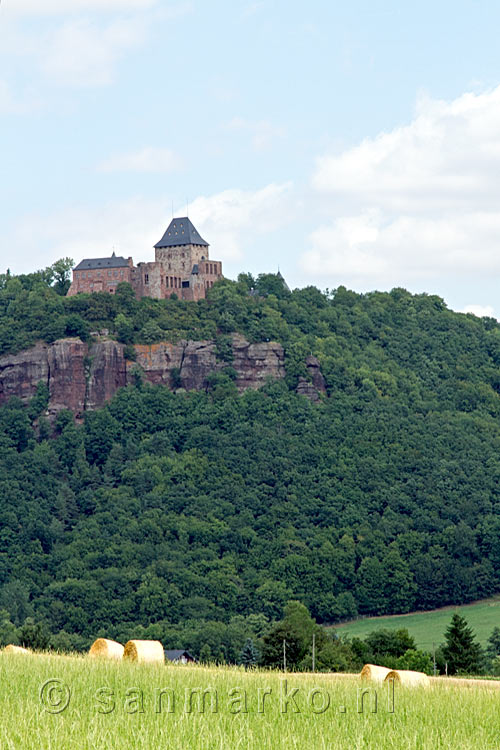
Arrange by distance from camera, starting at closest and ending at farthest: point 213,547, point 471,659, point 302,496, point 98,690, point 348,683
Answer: point 98,690, point 348,683, point 471,659, point 213,547, point 302,496

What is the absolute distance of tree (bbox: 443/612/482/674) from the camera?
59.3 meters

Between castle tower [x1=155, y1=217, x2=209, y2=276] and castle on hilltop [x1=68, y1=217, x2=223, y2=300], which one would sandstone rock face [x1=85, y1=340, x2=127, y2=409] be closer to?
castle on hilltop [x1=68, y1=217, x2=223, y2=300]

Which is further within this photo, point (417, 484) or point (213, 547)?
point (417, 484)

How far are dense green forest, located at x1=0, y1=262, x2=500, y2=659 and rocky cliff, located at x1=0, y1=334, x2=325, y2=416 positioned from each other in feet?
3.89

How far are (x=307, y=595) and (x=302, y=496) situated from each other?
18399 mm

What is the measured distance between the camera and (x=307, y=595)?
10931 centimetres

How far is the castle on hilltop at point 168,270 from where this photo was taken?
452 feet

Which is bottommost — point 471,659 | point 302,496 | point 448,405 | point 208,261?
point 471,659

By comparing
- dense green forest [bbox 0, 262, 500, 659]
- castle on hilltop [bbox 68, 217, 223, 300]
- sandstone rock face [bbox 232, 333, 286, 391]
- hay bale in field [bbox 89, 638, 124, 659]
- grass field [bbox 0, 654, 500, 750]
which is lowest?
grass field [bbox 0, 654, 500, 750]

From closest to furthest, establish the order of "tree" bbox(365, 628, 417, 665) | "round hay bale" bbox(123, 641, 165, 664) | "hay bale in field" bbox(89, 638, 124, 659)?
"round hay bale" bbox(123, 641, 165, 664)
"hay bale in field" bbox(89, 638, 124, 659)
"tree" bbox(365, 628, 417, 665)

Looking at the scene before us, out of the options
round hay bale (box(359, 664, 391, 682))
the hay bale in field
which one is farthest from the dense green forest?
round hay bale (box(359, 664, 391, 682))

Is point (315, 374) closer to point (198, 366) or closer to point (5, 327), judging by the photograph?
point (198, 366)

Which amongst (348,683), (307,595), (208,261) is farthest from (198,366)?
(348,683)

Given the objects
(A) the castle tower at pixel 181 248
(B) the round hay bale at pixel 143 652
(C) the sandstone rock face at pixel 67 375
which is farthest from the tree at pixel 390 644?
(A) the castle tower at pixel 181 248
